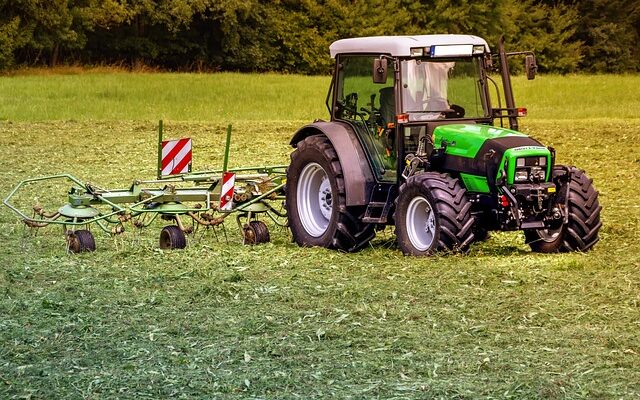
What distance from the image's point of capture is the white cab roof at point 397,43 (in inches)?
386

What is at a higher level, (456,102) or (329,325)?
(456,102)

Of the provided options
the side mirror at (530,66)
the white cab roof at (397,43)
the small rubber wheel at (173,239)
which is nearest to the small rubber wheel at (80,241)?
the small rubber wheel at (173,239)

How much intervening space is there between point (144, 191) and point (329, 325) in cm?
373

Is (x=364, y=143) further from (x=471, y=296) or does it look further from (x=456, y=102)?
(x=471, y=296)

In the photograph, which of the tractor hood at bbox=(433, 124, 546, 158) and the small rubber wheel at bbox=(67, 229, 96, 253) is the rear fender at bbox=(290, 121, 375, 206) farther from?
the small rubber wheel at bbox=(67, 229, 96, 253)

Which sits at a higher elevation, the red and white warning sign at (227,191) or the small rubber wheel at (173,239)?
the red and white warning sign at (227,191)

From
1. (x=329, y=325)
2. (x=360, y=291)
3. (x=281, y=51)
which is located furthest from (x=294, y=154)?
(x=281, y=51)

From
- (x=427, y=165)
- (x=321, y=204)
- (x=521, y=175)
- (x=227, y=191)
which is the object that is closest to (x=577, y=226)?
(x=521, y=175)

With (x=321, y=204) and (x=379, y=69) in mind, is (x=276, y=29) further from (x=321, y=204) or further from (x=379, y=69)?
(x=379, y=69)

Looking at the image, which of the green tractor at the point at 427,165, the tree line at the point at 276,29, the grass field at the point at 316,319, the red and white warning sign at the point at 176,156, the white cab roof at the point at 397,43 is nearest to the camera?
the grass field at the point at 316,319

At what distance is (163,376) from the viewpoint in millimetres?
6152

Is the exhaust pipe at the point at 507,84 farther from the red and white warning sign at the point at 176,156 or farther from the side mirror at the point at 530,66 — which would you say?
the red and white warning sign at the point at 176,156

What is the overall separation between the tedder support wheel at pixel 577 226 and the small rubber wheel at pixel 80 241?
3.58 m

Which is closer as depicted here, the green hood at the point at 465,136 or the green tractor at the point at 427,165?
the green tractor at the point at 427,165
